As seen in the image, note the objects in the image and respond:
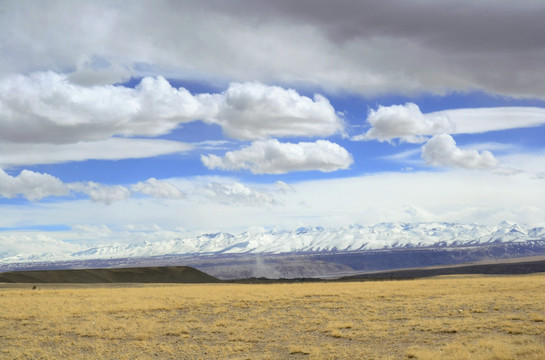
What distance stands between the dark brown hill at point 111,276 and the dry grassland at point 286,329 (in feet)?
188

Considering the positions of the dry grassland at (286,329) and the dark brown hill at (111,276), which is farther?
the dark brown hill at (111,276)

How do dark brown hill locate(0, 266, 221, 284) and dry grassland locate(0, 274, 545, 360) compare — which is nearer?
dry grassland locate(0, 274, 545, 360)

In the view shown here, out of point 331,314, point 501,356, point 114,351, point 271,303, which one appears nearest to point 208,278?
point 271,303

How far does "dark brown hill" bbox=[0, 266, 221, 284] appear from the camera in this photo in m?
95.7

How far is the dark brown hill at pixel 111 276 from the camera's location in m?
95.7

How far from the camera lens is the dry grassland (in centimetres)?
2202

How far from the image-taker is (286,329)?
28.5 m

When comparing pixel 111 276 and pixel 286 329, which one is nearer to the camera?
pixel 286 329

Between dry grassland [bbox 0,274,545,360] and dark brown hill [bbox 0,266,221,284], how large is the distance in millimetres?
57431

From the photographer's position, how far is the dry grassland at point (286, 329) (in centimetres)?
2202

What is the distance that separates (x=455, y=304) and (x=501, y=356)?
17704 millimetres

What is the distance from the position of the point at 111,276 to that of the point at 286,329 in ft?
288

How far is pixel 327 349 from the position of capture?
22.5 m

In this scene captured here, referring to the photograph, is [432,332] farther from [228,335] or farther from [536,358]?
[228,335]
